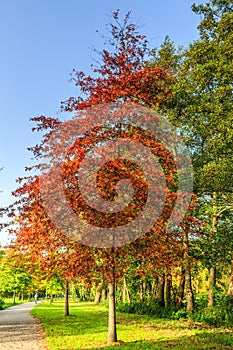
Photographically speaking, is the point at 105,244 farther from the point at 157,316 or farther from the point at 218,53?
the point at 157,316

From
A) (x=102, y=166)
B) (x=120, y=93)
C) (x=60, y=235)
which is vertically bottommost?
(x=60, y=235)

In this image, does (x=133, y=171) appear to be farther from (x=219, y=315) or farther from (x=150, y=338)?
(x=219, y=315)

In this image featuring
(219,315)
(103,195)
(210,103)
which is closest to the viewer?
(103,195)

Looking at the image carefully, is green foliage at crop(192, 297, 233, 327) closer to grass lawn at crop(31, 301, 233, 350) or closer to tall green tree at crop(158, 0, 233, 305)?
grass lawn at crop(31, 301, 233, 350)

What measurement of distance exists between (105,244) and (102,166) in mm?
2173

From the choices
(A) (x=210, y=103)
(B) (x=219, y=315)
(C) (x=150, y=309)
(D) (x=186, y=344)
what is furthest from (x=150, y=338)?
(C) (x=150, y=309)

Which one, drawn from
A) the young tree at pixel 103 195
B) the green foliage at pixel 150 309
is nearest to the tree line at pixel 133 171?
the young tree at pixel 103 195

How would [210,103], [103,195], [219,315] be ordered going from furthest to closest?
[210,103], [219,315], [103,195]

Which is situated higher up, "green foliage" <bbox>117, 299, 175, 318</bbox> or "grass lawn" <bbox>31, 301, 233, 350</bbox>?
"grass lawn" <bbox>31, 301, 233, 350</bbox>

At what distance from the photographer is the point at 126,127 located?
1143 centimetres

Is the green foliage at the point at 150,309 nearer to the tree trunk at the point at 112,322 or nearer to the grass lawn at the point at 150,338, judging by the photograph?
the grass lawn at the point at 150,338

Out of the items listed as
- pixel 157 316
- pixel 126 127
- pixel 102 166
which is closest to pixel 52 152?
pixel 102 166

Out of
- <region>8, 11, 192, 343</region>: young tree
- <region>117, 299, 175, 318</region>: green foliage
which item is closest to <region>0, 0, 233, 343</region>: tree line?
<region>8, 11, 192, 343</region>: young tree

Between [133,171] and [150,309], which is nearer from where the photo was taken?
[133,171]
